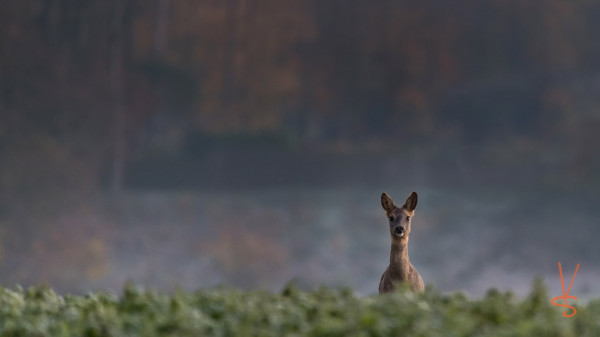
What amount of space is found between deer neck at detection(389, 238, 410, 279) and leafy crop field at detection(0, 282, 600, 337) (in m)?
2.77

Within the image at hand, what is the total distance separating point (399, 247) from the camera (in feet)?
37.0

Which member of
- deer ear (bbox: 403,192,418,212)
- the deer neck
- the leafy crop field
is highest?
deer ear (bbox: 403,192,418,212)

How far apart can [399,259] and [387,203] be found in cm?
73

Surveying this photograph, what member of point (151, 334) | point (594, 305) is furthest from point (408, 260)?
point (151, 334)

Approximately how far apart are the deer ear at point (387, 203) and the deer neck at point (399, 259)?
1.30 ft

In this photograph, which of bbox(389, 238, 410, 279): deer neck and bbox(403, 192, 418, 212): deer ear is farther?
bbox(403, 192, 418, 212): deer ear

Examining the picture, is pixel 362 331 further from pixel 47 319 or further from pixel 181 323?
pixel 47 319

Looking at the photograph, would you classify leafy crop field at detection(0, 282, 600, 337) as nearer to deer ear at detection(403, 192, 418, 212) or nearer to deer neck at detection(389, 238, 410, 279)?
deer neck at detection(389, 238, 410, 279)

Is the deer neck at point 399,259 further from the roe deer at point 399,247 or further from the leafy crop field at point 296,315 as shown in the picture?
the leafy crop field at point 296,315

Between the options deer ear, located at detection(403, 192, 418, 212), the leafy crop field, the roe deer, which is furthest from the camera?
deer ear, located at detection(403, 192, 418, 212)

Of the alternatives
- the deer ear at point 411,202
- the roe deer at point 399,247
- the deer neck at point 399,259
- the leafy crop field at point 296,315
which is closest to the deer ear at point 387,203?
the roe deer at point 399,247

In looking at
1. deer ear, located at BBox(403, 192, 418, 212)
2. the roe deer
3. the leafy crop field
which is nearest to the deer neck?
the roe deer

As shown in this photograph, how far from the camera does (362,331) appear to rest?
6344 mm

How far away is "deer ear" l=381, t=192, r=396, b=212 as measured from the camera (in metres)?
11.5
